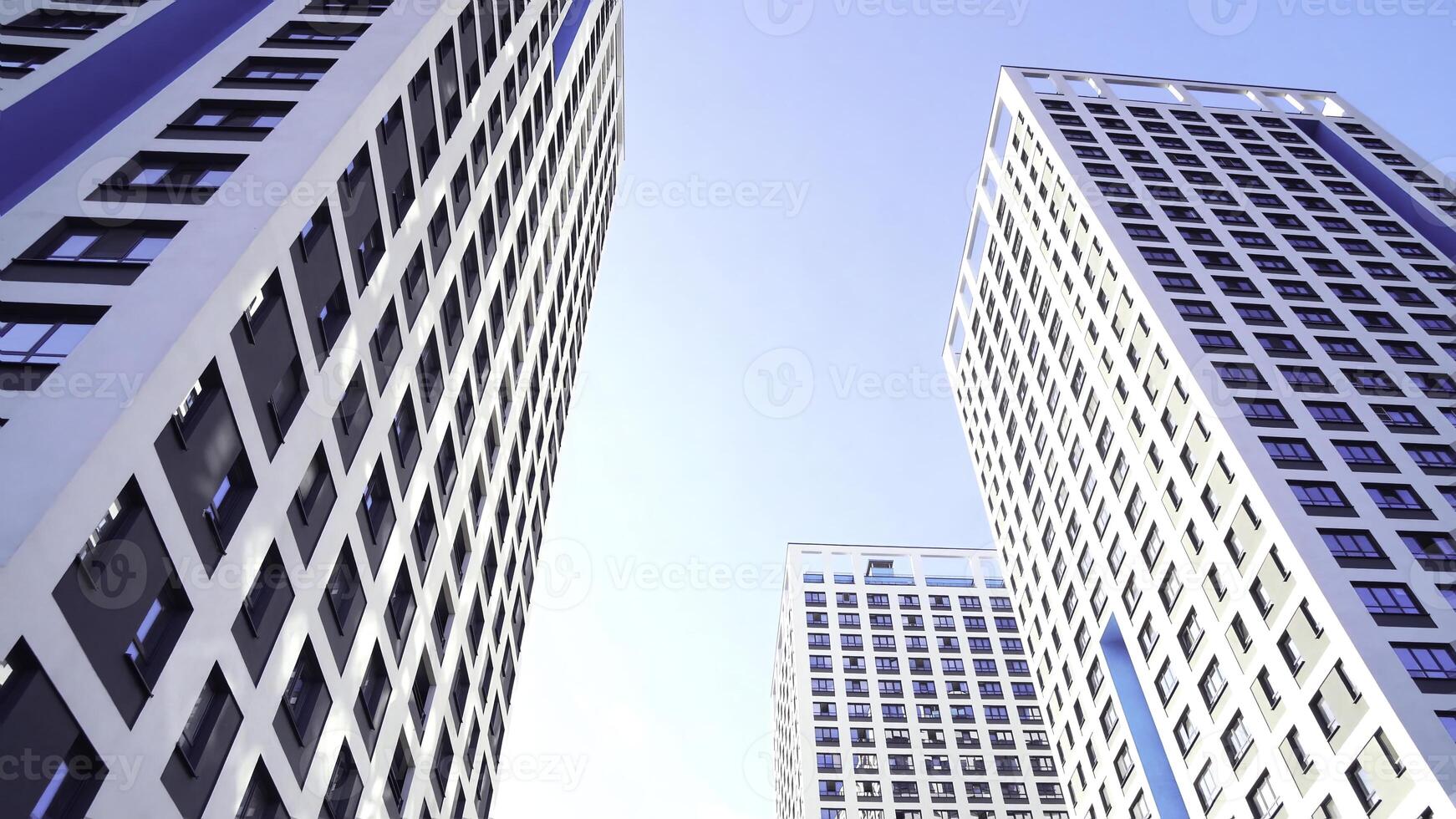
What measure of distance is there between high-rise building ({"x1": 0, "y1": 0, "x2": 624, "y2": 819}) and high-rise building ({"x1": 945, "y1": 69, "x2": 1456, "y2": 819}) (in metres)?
28.8

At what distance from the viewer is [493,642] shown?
37.8m

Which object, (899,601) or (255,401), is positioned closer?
(255,401)

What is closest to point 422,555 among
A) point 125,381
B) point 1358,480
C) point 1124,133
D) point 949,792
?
point 125,381

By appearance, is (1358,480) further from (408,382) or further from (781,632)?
(781,632)

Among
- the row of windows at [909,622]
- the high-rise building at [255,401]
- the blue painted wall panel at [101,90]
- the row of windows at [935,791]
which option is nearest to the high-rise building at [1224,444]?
the row of windows at [935,791]

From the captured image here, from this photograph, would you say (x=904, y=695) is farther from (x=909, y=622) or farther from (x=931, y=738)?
(x=909, y=622)

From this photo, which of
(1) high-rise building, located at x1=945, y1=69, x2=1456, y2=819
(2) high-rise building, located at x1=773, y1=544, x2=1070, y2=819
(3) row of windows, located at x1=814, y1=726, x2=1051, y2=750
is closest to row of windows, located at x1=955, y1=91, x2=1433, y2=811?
(1) high-rise building, located at x1=945, y1=69, x2=1456, y2=819

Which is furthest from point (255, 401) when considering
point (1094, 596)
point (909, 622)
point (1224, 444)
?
point (909, 622)

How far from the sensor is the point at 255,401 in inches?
752

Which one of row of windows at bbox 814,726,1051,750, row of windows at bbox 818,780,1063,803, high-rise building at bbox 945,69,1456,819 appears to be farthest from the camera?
row of windows at bbox 814,726,1051,750

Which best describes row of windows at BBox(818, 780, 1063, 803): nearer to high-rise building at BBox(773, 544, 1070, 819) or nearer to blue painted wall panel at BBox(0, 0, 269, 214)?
high-rise building at BBox(773, 544, 1070, 819)

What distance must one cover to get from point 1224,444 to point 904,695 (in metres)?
48.7

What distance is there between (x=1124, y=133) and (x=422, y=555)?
5171cm

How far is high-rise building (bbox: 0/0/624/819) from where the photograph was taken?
570 inches
